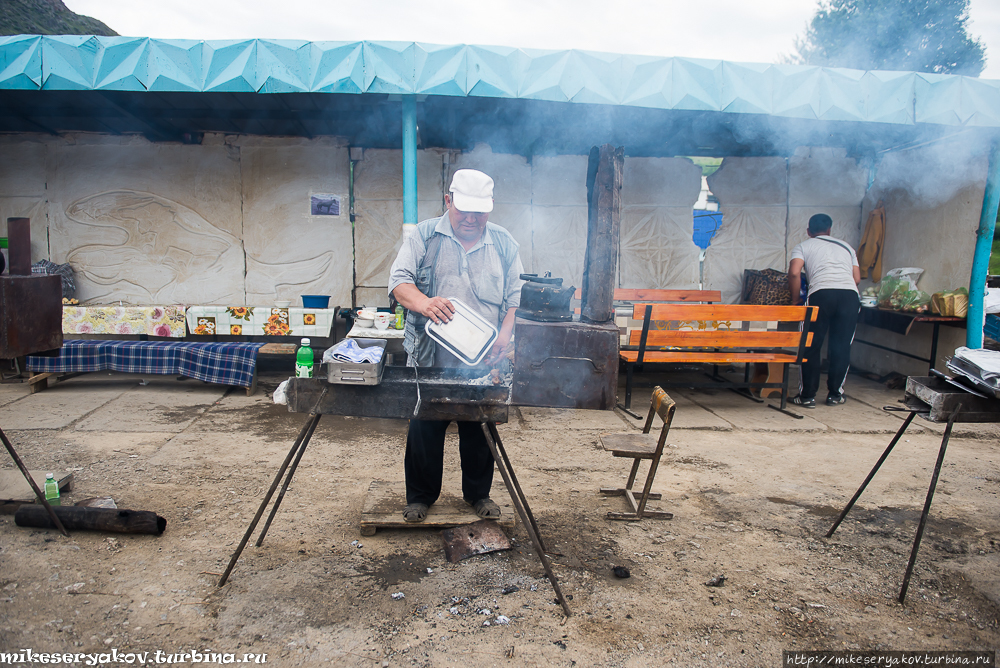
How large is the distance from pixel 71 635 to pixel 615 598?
234 cm

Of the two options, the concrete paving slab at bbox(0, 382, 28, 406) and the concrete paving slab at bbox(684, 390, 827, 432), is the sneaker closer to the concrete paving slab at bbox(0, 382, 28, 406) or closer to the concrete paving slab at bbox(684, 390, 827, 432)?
the concrete paving slab at bbox(684, 390, 827, 432)

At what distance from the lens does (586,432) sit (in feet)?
17.3

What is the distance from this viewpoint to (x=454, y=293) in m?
3.26

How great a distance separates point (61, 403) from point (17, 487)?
2.70 meters

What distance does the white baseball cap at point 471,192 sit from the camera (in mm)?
3043

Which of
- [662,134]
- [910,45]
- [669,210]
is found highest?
[910,45]

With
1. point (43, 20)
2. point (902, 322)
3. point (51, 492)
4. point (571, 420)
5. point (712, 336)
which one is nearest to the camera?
point (51, 492)

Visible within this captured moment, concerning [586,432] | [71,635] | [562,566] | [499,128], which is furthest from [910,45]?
[71,635]

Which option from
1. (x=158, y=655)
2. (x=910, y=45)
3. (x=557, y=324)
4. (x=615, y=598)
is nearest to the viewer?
(x=158, y=655)

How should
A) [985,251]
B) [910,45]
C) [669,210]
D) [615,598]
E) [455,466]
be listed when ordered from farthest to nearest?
1. [910,45]
2. [669,210]
3. [985,251]
4. [455,466]
5. [615,598]

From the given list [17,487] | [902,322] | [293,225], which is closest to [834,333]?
[902,322]

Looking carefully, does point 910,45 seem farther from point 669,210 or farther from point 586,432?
point 586,432

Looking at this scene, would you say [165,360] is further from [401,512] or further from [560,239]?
[560,239]

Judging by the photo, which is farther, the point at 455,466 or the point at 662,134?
the point at 662,134
